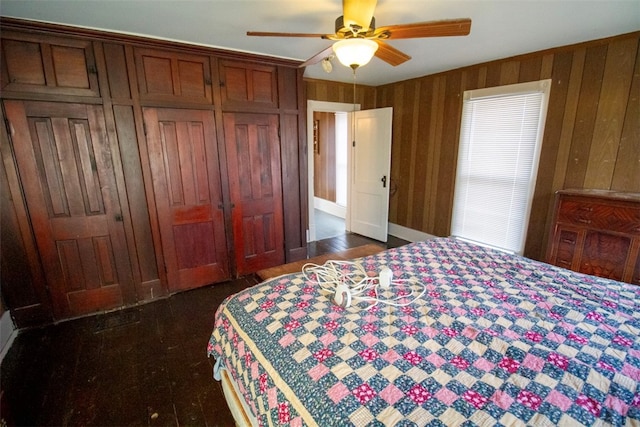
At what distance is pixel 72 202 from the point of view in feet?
7.70

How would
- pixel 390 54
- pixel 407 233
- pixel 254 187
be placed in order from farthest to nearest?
pixel 407 233 < pixel 254 187 < pixel 390 54

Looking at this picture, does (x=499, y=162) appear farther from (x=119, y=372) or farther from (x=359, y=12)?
(x=119, y=372)

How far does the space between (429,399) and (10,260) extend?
311cm

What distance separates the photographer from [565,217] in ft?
8.16

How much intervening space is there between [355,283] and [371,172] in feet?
9.80

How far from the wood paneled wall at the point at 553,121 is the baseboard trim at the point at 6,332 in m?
3.83

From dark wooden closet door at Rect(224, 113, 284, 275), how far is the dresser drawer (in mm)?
2795

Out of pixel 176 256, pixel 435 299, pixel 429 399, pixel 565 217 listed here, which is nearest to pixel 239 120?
pixel 176 256

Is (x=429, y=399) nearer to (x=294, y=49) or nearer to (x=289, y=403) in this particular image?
(x=289, y=403)

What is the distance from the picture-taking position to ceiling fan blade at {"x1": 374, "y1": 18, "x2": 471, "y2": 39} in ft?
4.59

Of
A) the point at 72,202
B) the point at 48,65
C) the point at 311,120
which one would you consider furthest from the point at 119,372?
the point at 311,120

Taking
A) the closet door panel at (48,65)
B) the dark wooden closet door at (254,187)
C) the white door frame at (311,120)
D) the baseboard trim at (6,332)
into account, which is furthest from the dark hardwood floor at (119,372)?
the white door frame at (311,120)

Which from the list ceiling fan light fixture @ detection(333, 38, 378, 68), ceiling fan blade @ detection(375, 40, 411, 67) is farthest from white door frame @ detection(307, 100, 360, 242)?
ceiling fan light fixture @ detection(333, 38, 378, 68)

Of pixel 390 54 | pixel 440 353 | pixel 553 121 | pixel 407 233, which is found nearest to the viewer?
pixel 440 353
